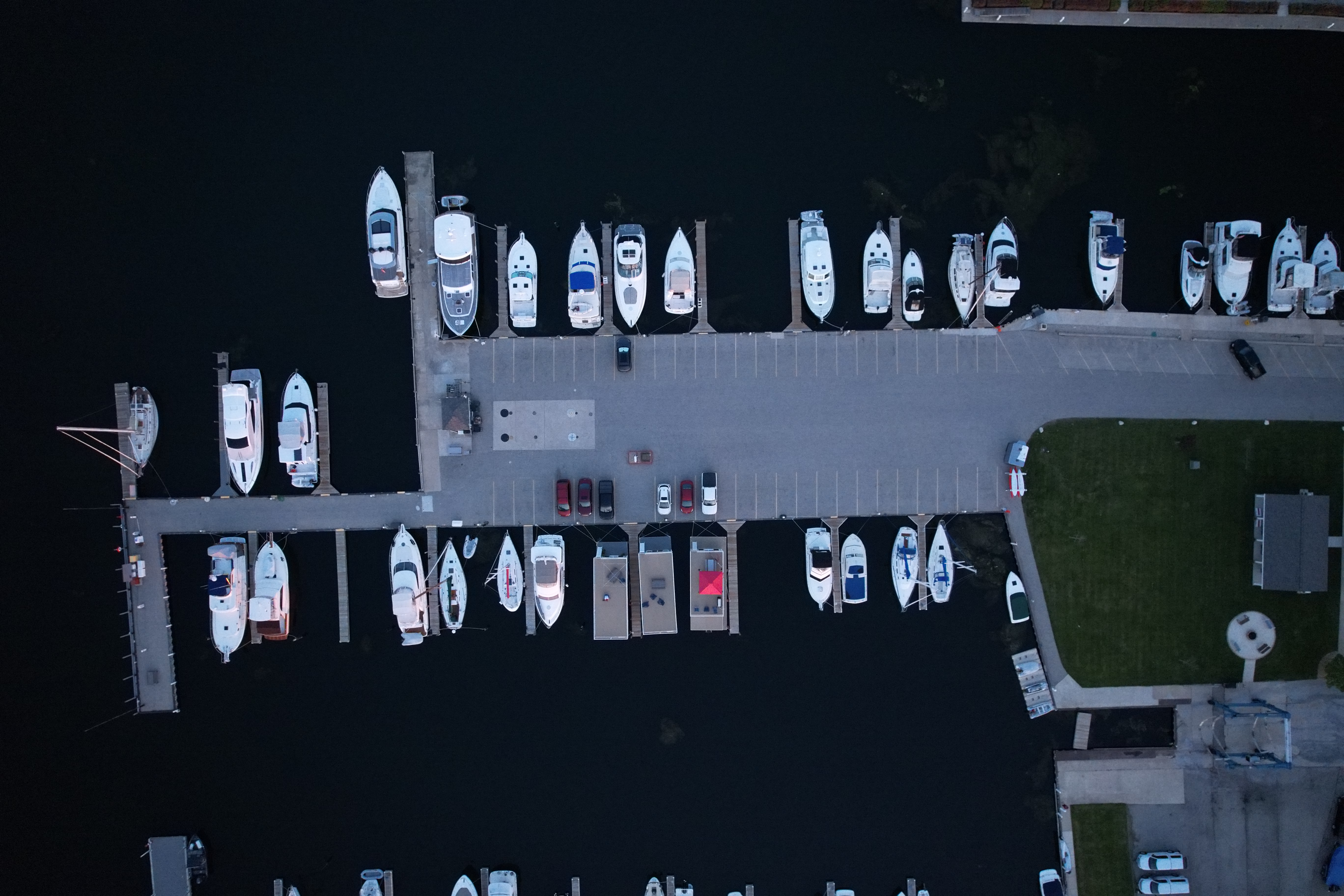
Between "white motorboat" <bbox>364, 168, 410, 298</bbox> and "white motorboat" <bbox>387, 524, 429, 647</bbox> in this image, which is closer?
"white motorboat" <bbox>364, 168, 410, 298</bbox>

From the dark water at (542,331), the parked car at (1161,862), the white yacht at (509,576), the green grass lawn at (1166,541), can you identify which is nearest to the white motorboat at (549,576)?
the white yacht at (509,576)

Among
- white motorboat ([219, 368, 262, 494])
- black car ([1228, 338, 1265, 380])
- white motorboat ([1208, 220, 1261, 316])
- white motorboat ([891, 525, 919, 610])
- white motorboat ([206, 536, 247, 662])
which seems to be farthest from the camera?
white motorboat ([891, 525, 919, 610])

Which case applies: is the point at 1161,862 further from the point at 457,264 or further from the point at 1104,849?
the point at 457,264

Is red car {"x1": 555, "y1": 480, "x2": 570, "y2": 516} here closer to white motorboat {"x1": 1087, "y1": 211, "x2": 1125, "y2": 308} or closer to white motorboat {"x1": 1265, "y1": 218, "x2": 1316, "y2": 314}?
white motorboat {"x1": 1087, "y1": 211, "x2": 1125, "y2": 308}

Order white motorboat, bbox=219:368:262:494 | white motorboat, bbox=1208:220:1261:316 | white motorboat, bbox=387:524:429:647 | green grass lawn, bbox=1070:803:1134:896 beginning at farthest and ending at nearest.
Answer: green grass lawn, bbox=1070:803:1134:896, white motorboat, bbox=1208:220:1261:316, white motorboat, bbox=387:524:429:647, white motorboat, bbox=219:368:262:494

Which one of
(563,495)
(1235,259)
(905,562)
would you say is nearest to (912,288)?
(905,562)

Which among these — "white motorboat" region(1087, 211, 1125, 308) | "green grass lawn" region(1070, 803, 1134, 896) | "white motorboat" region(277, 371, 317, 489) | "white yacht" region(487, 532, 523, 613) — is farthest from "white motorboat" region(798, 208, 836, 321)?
"green grass lawn" region(1070, 803, 1134, 896)

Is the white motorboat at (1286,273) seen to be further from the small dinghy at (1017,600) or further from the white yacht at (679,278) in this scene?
the white yacht at (679,278)
